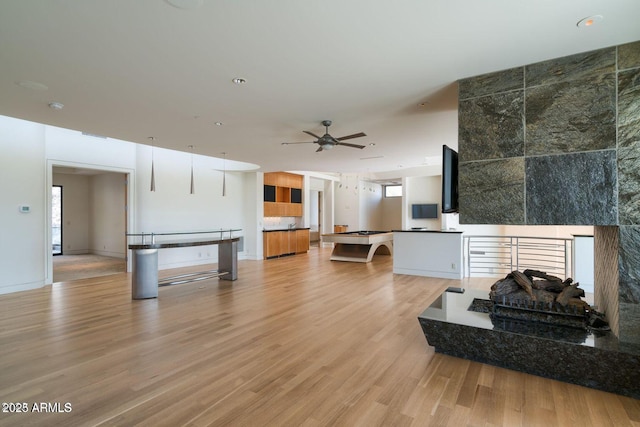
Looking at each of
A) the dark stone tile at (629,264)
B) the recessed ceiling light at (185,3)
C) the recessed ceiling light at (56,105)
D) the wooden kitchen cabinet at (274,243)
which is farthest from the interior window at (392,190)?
the recessed ceiling light at (185,3)

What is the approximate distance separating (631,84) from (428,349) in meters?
2.83

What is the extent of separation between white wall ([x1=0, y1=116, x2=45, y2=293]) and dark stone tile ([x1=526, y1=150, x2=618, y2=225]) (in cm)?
794

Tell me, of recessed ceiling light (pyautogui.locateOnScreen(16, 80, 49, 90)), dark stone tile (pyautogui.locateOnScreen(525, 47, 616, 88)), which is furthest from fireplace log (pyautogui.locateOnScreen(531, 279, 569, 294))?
recessed ceiling light (pyautogui.locateOnScreen(16, 80, 49, 90))

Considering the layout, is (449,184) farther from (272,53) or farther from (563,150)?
(272,53)

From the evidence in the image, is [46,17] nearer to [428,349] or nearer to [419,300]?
[428,349]

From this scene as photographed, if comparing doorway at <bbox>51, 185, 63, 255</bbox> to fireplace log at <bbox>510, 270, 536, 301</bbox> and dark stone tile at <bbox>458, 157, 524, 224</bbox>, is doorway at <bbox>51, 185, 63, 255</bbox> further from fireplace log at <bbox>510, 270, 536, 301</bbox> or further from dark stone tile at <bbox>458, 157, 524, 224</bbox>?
fireplace log at <bbox>510, 270, 536, 301</bbox>

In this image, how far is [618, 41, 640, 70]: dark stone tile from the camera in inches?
96.3

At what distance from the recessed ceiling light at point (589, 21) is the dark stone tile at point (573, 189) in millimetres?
972

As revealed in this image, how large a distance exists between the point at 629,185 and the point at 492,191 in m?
0.94

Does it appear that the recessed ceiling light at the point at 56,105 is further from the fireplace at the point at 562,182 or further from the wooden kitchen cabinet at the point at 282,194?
the wooden kitchen cabinet at the point at 282,194

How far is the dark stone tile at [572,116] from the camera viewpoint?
249cm

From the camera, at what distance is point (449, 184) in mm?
3287

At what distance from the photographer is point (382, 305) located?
4.61 meters

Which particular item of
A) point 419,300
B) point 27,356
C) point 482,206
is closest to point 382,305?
point 419,300
